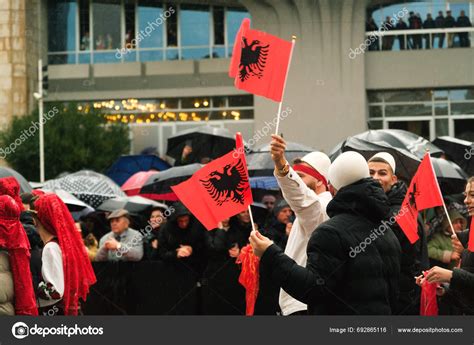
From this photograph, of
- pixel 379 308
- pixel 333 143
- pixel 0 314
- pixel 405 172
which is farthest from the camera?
pixel 333 143

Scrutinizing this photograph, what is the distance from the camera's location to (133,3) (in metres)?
38.2

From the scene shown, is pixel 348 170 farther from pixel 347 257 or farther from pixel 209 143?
pixel 209 143

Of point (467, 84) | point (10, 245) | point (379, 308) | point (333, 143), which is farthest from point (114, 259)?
point (467, 84)

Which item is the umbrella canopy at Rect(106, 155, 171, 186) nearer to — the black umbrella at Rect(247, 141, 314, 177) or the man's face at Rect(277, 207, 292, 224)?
the black umbrella at Rect(247, 141, 314, 177)

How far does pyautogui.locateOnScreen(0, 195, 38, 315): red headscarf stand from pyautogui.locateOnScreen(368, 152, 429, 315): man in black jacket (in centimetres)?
254

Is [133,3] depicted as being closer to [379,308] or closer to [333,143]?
[333,143]

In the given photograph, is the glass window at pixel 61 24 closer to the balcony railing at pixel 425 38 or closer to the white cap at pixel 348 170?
the balcony railing at pixel 425 38

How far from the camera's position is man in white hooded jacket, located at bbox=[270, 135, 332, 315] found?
6994mm

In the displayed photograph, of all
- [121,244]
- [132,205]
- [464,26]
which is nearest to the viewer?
[121,244]

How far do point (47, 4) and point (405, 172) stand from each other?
92.4 ft

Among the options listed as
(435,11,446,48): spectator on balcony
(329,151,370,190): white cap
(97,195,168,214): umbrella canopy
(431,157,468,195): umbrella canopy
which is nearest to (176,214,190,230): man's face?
(97,195,168,214): umbrella canopy

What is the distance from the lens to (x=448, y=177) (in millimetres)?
13852

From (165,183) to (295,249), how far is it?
9.04 metres

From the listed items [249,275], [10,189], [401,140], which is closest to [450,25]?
[401,140]
